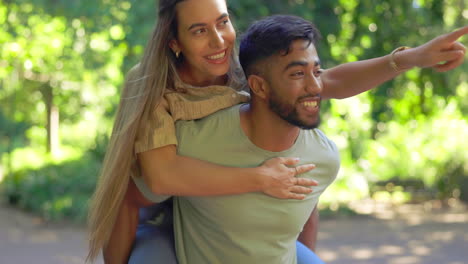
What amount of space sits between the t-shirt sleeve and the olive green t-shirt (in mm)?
51

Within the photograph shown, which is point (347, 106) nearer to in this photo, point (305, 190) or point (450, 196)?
point (450, 196)

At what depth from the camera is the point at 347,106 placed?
402 inches

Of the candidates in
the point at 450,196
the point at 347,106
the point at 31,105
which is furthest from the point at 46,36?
the point at 450,196

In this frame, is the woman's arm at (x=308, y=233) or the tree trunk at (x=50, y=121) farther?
the tree trunk at (x=50, y=121)

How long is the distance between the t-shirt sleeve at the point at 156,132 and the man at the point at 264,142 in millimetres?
55

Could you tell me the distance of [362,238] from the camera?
847 centimetres

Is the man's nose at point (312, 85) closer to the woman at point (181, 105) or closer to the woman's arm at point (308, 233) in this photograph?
the woman at point (181, 105)

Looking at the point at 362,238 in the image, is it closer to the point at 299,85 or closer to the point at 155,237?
the point at 155,237

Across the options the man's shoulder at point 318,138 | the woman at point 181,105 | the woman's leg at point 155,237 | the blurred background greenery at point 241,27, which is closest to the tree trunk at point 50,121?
the blurred background greenery at point 241,27

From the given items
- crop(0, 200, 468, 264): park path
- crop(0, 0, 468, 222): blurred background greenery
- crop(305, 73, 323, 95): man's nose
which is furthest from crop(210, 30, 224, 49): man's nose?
crop(0, 200, 468, 264): park path

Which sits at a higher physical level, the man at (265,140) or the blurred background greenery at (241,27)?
the blurred background greenery at (241,27)

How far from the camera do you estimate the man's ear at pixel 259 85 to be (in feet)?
6.79

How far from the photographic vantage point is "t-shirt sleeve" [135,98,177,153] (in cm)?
208

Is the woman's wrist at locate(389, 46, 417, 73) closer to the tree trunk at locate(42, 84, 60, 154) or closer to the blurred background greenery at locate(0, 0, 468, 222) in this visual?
the blurred background greenery at locate(0, 0, 468, 222)
